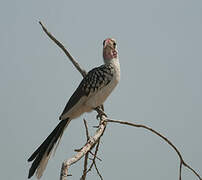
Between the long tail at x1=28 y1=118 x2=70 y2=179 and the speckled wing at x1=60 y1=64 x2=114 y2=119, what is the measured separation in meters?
0.12

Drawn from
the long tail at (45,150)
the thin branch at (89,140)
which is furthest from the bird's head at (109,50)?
the long tail at (45,150)

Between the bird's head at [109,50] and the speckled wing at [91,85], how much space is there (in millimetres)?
175

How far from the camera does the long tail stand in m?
2.71

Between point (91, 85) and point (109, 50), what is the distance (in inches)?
17.0

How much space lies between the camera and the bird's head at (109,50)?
11.3 feet

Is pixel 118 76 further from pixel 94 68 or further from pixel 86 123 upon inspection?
pixel 86 123

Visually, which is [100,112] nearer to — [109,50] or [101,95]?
[101,95]

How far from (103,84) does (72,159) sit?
58.5 inches

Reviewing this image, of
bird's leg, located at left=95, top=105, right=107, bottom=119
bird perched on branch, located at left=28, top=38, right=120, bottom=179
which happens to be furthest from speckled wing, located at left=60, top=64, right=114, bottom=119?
bird's leg, located at left=95, top=105, right=107, bottom=119

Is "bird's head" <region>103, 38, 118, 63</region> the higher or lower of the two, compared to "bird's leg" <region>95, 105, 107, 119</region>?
higher

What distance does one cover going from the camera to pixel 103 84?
3.20 meters

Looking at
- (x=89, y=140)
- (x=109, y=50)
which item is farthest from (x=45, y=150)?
(x=109, y=50)

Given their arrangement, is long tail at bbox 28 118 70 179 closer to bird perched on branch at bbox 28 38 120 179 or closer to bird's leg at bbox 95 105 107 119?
bird perched on branch at bbox 28 38 120 179

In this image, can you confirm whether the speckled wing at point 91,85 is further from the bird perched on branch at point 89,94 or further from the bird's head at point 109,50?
the bird's head at point 109,50
